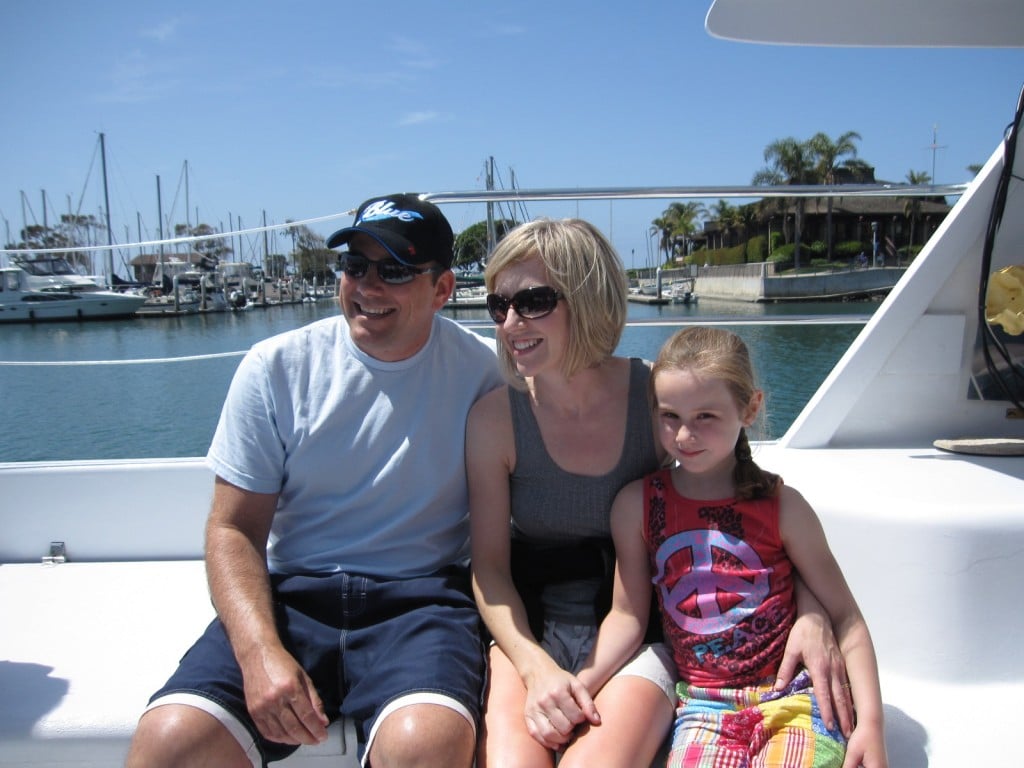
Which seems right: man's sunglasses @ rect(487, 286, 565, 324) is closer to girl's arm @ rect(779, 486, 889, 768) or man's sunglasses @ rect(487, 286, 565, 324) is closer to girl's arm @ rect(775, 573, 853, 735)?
girl's arm @ rect(779, 486, 889, 768)

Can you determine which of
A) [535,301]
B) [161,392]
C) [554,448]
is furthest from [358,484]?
[161,392]

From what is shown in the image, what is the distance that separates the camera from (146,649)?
213 centimetres

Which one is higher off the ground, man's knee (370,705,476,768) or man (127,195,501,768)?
man (127,195,501,768)

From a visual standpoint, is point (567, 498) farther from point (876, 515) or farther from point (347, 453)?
point (876, 515)

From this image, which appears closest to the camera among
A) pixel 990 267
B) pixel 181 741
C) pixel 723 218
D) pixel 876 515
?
pixel 181 741

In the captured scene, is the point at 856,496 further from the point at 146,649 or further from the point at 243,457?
the point at 146,649

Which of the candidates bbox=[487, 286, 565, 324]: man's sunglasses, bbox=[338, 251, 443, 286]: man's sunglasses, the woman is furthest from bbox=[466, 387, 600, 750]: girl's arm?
bbox=[338, 251, 443, 286]: man's sunglasses

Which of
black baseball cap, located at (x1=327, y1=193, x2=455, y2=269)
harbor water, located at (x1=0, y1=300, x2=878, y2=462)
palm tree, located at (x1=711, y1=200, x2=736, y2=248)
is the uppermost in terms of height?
palm tree, located at (x1=711, y1=200, x2=736, y2=248)

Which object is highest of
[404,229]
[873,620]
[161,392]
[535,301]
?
[404,229]

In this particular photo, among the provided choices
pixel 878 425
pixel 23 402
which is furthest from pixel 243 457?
pixel 23 402

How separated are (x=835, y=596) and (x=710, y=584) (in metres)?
0.24

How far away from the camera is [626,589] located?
1667 mm

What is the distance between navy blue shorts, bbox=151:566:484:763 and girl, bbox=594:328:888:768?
315 millimetres

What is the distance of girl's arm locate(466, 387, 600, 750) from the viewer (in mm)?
1607
